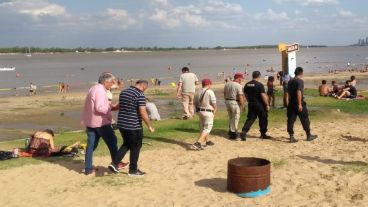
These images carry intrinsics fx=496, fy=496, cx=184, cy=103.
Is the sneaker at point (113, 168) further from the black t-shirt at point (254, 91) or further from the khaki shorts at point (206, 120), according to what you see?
the black t-shirt at point (254, 91)

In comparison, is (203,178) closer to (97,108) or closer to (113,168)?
(113,168)

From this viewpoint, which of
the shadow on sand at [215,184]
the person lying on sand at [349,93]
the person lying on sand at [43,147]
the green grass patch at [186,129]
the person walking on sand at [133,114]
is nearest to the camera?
the shadow on sand at [215,184]

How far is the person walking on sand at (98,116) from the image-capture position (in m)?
8.26

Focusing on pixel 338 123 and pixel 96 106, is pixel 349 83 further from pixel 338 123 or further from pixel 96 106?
pixel 96 106

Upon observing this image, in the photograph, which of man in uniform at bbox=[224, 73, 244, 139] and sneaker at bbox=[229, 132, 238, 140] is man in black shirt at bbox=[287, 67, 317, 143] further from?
sneaker at bbox=[229, 132, 238, 140]

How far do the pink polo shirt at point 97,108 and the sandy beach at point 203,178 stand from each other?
0.95 m

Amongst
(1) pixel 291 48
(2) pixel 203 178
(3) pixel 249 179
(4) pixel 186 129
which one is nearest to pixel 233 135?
(4) pixel 186 129

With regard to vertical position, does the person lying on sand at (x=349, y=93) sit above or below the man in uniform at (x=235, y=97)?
below

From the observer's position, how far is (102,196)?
292 inches

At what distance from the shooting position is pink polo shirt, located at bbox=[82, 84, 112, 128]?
8234mm

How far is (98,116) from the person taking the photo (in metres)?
8.34

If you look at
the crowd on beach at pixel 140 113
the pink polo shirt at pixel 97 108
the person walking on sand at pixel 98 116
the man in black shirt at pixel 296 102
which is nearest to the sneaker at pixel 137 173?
the crowd on beach at pixel 140 113

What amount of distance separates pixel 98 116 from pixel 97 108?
0.17 meters

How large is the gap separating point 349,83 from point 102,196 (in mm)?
14771
